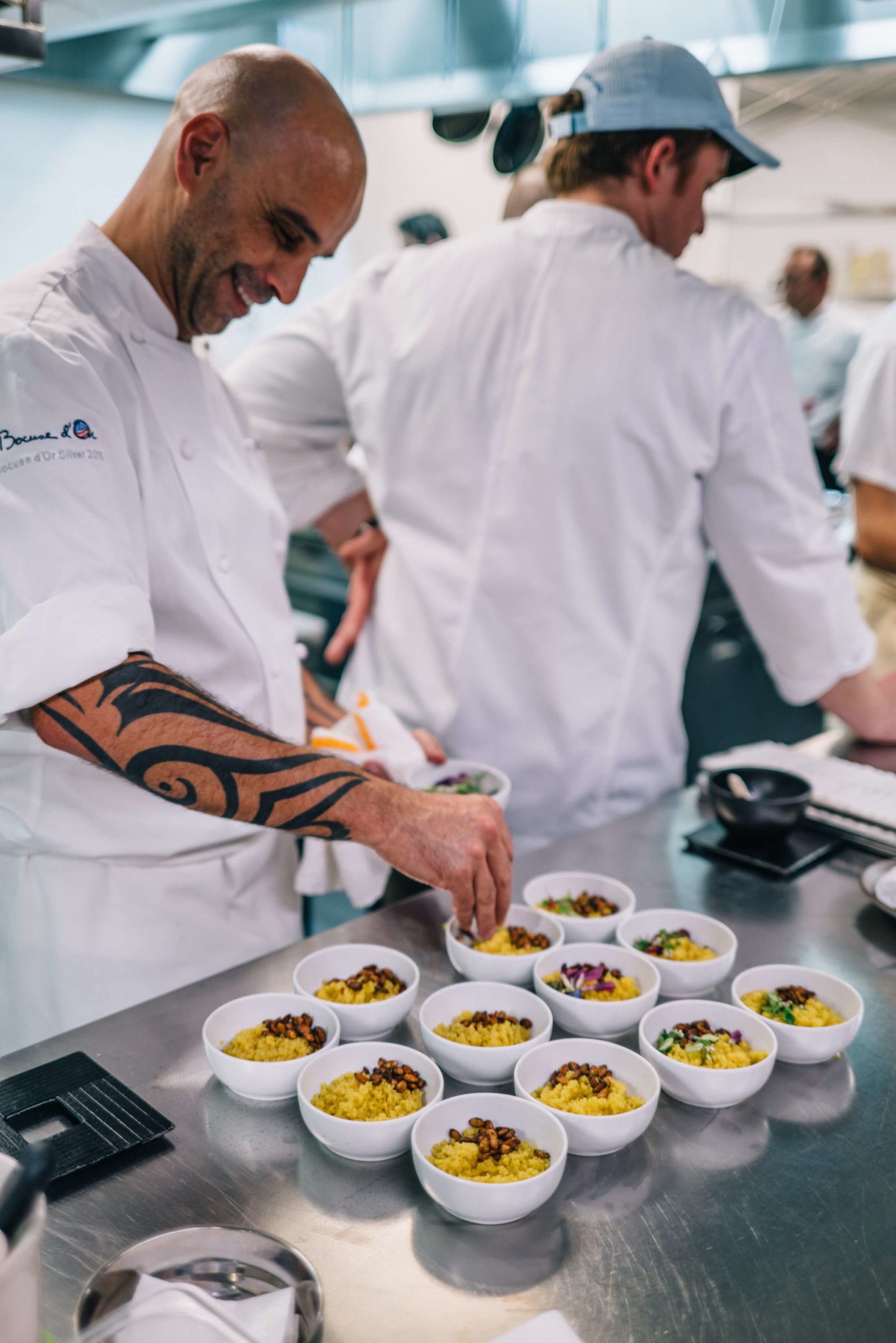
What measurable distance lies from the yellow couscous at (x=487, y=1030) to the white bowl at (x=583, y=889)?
8.4 inches

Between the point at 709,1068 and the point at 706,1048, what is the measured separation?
47mm

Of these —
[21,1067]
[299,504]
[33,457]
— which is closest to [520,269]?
[299,504]

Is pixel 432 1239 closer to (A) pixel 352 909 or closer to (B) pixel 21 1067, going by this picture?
(B) pixel 21 1067

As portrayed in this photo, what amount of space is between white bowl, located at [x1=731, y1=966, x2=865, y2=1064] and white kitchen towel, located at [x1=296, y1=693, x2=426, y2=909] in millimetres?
527

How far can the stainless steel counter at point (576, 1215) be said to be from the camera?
87 centimetres

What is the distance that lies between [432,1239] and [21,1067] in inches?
18.9

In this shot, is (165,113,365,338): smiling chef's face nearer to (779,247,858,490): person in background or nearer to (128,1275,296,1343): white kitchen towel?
(128,1275,296,1343): white kitchen towel

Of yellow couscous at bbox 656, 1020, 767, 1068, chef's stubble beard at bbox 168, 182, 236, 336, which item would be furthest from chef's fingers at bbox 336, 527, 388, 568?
yellow couscous at bbox 656, 1020, 767, 1068

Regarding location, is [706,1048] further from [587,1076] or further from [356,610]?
[356,610]

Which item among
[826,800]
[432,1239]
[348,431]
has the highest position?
[348,431]

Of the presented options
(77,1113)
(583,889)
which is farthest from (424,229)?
(77,1113)

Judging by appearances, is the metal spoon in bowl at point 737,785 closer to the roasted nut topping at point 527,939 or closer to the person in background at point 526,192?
the roasted nut topping at point 527,939

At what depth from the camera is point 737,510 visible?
1840 mm

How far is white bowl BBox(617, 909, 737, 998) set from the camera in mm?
1291
